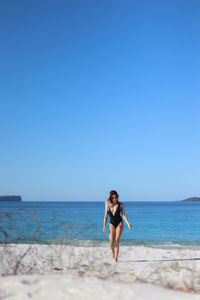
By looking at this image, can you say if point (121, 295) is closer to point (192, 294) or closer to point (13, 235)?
point (192, 294)

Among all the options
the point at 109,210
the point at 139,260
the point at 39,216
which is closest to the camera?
the point at 39,216

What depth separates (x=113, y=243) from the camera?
8.83m

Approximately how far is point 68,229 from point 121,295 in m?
2.58

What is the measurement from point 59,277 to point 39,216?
1.83 meters

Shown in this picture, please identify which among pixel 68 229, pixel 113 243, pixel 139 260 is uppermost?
pixel 68 229

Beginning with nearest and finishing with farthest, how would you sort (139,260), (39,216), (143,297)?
(143,297) < (39,216) < (139,260)

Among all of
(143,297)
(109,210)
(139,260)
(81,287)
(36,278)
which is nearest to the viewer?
(143,297)

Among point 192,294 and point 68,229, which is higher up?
point 68,229

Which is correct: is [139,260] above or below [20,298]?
below

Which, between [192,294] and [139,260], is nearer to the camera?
[192,294]

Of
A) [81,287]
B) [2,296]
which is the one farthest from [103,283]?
[2,296]

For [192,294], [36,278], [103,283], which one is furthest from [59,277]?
[192,294]

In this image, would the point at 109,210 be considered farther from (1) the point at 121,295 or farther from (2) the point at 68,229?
(1) the point at 121,295

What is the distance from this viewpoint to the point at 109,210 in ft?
28.9
